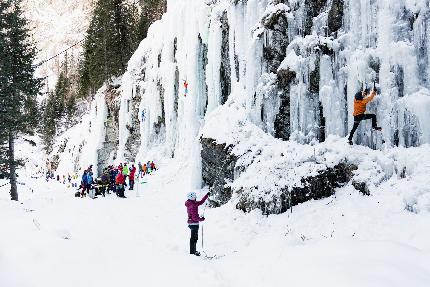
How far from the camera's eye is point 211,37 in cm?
1723

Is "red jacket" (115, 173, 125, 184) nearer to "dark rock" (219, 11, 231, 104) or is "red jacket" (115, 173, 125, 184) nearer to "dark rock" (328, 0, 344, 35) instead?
"dark rock" (219, 11, 231, 104)

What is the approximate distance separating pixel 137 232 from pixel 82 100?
5836 cm

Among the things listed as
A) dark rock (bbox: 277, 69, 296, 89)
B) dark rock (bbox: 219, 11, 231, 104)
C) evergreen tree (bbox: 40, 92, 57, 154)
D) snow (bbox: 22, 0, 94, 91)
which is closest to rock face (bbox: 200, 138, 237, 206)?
dark rock (bbox: 277, 69, 296, 89)

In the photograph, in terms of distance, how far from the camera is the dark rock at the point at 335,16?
36.2ft

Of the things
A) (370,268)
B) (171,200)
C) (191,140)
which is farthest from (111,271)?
A: (191,140)

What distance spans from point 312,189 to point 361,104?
7.87ft

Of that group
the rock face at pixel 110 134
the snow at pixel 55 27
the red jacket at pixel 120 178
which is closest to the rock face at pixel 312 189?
the red jacket at pixel 120 178

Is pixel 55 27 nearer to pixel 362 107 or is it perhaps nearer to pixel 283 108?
pixel 283 108

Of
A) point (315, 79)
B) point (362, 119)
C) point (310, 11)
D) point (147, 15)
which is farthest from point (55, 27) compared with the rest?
point (362, 119)

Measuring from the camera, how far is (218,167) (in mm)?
13367

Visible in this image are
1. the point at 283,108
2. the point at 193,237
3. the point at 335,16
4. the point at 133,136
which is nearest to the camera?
the point at 193,237

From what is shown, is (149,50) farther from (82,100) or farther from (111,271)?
(82,100)

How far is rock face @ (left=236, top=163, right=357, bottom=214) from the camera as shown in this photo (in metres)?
9.96

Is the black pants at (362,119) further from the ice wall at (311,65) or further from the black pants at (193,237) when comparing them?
the black pants at (193,237)
